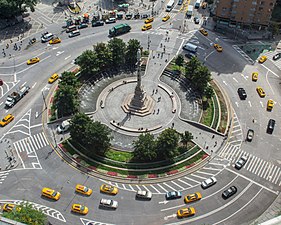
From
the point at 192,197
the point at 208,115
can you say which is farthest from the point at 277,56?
the point at 192,197

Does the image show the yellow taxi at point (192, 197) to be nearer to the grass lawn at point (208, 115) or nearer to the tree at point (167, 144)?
the tree at point (167, 144)

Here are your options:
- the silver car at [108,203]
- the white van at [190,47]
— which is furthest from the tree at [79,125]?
the white van at [190,47]

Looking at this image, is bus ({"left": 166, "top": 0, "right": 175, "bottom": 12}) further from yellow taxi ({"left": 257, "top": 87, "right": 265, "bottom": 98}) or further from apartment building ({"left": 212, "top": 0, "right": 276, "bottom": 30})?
yellow taxi ({"left": 257, "top": 87, "right": 265, "bottom": 98})

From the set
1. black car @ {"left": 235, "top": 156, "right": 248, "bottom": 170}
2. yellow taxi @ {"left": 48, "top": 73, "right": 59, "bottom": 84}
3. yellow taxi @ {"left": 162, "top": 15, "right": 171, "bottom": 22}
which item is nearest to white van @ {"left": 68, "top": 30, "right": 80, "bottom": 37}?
yellow taxi @ {"left": 48, "top": 73, "right": 59, "bottom": 84}

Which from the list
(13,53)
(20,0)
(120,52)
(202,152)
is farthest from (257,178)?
(20,0)

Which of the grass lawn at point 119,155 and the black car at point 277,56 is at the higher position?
the black car at point 277,56
